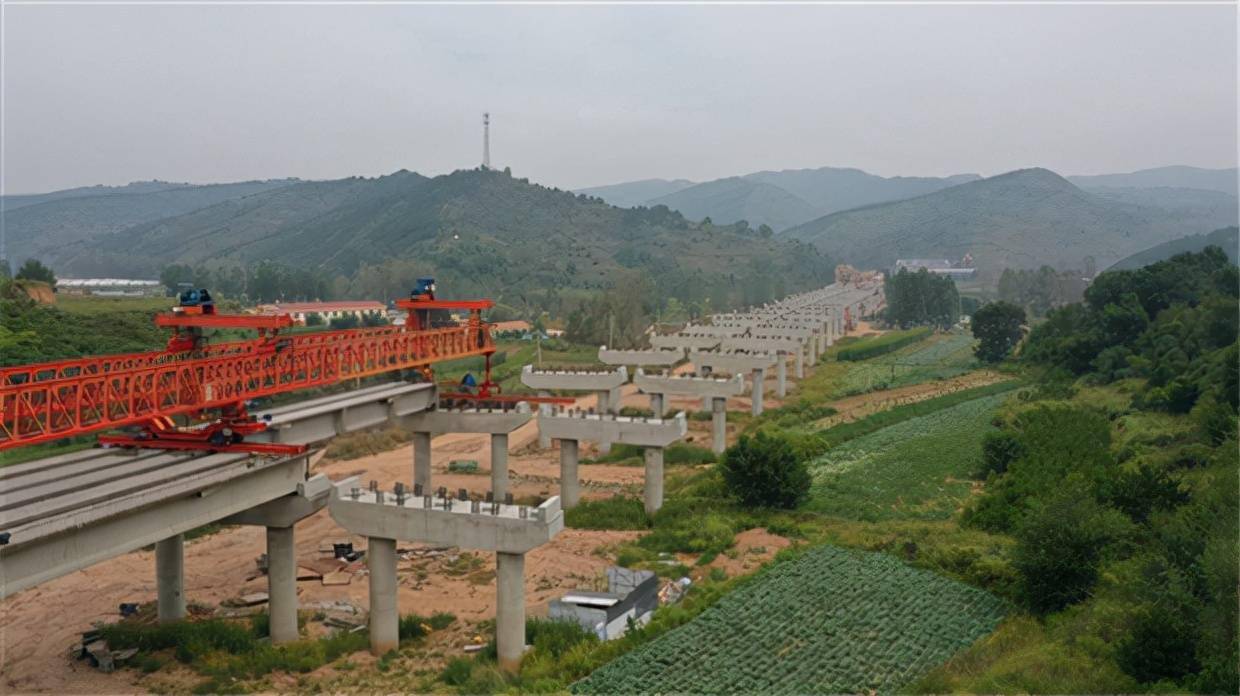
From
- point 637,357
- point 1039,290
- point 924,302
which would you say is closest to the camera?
point 637,357

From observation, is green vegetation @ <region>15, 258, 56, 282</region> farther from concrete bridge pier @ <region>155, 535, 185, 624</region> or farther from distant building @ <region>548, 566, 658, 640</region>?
distant building @ <region>548, 566, 658, 640</region>

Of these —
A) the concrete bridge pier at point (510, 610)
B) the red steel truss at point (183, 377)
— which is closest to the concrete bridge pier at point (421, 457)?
the red steel truss at point (183, 377)

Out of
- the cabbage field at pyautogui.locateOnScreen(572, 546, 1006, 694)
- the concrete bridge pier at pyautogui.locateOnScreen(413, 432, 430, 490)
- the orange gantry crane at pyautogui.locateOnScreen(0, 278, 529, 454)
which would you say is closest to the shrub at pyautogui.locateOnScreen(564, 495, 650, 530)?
the concrete bridge pier at pyautogui.locateOnScreen(413, 432, 430, 490)

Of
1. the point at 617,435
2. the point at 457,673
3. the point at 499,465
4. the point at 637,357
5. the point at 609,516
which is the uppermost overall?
the point at 637,357

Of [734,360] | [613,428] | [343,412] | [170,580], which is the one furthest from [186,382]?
[734,360]

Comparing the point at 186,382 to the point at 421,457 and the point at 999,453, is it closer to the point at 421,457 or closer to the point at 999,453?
the point at 421,457

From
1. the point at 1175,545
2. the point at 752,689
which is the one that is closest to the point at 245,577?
the point at 752,689

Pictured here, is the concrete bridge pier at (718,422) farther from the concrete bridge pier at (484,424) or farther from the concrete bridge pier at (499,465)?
the concrete bridge pier at (484,424)
